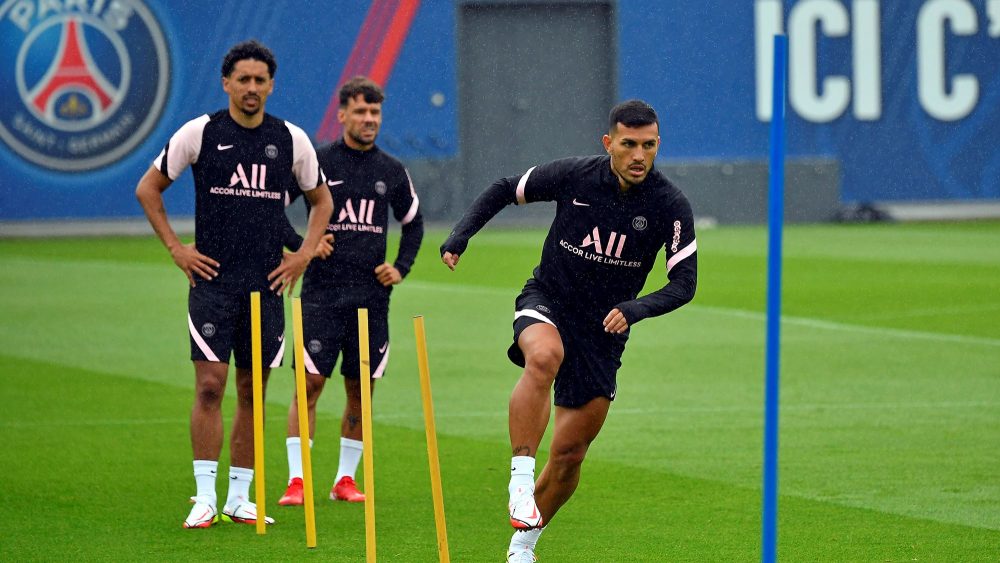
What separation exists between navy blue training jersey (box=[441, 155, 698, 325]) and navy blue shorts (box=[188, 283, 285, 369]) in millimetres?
1367

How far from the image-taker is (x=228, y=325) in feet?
26.0

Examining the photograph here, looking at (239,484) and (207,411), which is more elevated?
(207,411)

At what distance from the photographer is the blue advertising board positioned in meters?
32.1

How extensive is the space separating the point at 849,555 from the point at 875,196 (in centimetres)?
2904

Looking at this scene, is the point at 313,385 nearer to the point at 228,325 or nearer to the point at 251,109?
A: the point at 228,325

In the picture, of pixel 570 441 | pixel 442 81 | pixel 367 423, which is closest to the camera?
pixel 367 423

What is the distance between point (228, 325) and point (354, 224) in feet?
4.25

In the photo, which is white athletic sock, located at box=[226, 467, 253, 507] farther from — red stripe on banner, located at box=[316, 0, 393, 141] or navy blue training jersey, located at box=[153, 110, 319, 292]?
red stripe on banner, located at box=[316, 0, 393, 141]

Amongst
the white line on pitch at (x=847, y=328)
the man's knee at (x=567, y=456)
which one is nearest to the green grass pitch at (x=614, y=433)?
the white line on pitch at (x=847, y=328)

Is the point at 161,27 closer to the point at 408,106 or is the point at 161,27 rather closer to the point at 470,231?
the point at 408,106

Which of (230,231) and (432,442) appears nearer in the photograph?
(432,442)

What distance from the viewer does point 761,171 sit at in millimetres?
32625

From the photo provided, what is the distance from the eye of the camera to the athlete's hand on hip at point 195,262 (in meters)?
7.81

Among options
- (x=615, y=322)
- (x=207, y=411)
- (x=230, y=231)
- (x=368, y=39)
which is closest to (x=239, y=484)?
(x=207, y=411)
